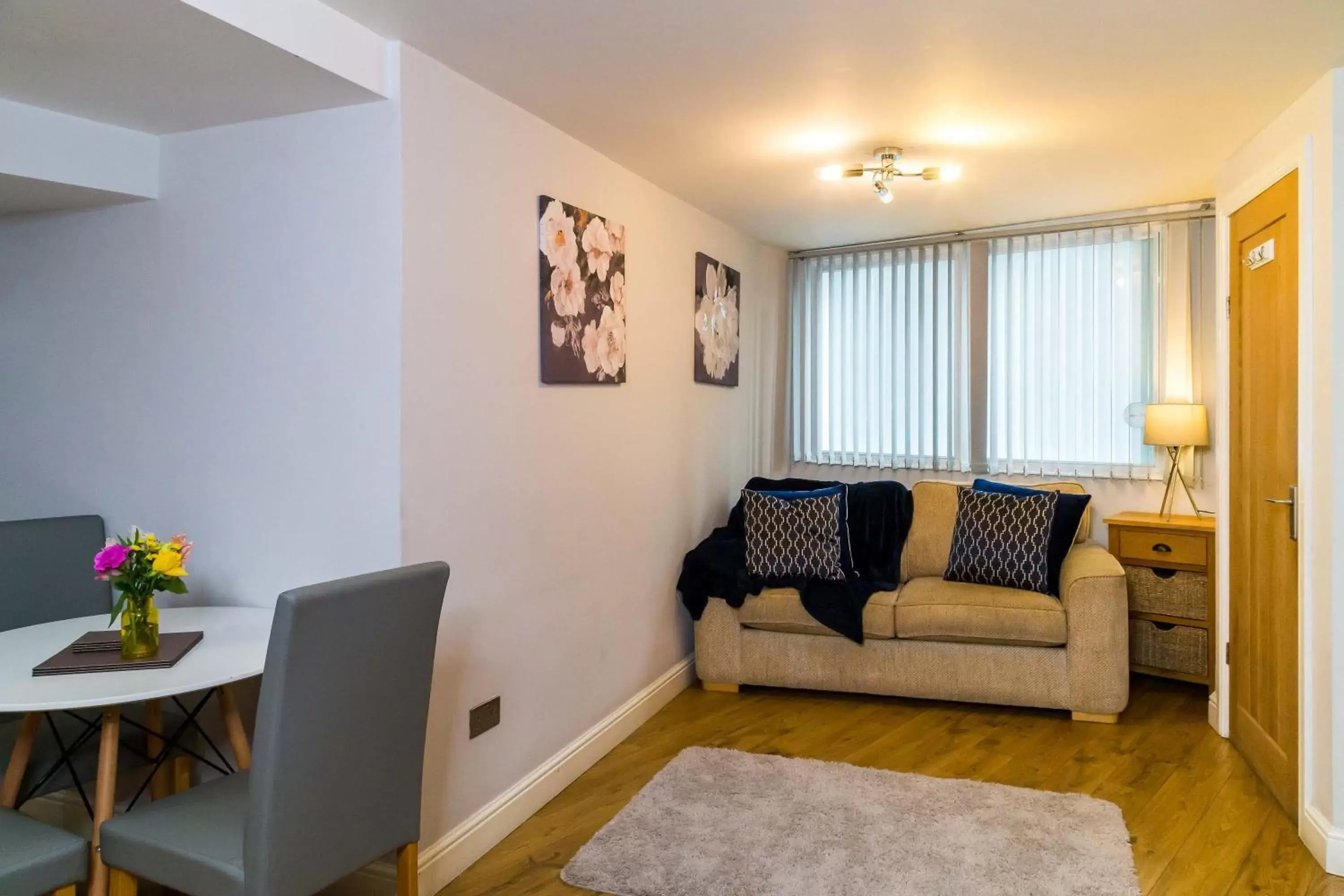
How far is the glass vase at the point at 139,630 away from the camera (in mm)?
2123

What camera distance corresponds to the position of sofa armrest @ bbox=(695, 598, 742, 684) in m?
4.15

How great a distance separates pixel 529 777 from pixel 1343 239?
9.56 ft

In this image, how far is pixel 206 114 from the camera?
2.57m

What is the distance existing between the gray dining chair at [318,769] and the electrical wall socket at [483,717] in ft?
2.06

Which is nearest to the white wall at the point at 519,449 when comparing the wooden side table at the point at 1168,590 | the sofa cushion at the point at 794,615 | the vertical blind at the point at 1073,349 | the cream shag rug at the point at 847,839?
the sofa cushion at the point at 794,615

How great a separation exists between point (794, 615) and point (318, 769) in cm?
256

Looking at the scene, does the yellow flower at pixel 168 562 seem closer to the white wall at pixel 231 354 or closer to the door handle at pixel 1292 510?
the white wall at pixel 231 354

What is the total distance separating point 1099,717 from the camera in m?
3.78

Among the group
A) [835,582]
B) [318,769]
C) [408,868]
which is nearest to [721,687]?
[835,582]

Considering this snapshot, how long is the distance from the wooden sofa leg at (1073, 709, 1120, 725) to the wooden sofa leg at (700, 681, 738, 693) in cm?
144

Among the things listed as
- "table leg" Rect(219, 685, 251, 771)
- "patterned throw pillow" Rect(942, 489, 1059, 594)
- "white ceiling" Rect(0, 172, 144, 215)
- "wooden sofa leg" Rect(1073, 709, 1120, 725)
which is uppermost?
"white ceiling" Rect(0, 172, 144, 215)

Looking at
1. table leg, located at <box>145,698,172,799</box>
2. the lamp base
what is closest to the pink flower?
table leg, located at <box>145,698,172,799</box>

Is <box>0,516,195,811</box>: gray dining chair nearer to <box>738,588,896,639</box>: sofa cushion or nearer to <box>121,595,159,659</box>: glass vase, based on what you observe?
<box>121,595,159,659</box>: glass vase

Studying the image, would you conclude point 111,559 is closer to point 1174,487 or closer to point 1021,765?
point 1021,765
